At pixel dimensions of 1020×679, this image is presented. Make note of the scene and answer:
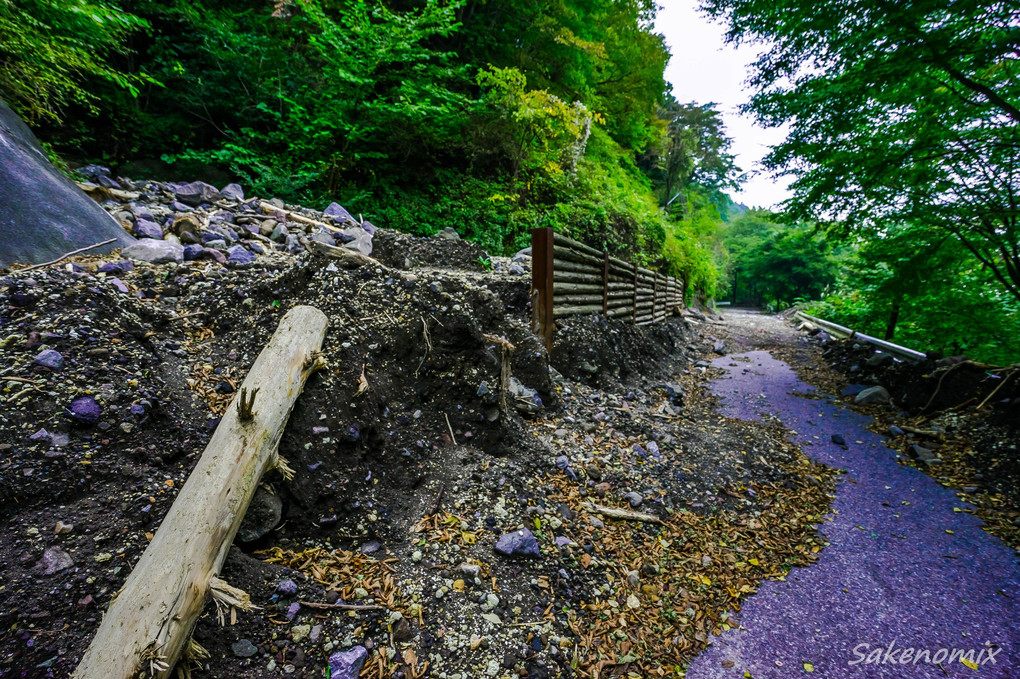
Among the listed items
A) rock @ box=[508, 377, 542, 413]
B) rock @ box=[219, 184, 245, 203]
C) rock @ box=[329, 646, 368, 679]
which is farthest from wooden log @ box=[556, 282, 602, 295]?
rock @ box=[219, 184, 245, 203]

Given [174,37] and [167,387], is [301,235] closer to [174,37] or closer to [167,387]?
[167,387]

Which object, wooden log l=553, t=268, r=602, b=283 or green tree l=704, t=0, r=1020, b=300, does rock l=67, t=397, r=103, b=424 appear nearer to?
wooden log l=553, t=268, r=602, b=283

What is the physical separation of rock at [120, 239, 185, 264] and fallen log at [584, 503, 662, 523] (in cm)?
448

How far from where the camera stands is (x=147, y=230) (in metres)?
4.02

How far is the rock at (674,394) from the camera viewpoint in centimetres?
513

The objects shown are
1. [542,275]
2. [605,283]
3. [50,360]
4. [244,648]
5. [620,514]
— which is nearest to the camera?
[244,648]

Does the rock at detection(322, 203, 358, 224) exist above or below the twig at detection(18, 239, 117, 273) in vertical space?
above

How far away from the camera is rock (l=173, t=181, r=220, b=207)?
206 inches

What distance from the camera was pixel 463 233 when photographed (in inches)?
299

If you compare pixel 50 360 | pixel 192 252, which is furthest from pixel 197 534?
pixel 192 252

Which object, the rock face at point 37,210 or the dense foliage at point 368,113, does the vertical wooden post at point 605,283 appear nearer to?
the dense foliage at point 368,113

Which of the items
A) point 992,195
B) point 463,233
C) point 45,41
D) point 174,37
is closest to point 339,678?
point 45,41

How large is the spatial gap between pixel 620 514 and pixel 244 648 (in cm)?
222

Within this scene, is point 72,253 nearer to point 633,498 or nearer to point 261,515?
point 261,515
